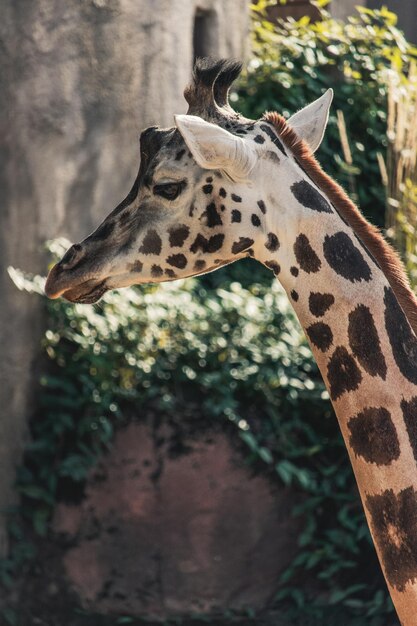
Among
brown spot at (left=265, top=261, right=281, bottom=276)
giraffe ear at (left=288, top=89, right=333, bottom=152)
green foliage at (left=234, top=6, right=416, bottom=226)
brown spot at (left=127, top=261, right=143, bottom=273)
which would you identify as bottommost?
green foliage at (left=234, top=6, right=416, bottom=226)

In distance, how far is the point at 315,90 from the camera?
7.50 metres

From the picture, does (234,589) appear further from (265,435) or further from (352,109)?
(352,109)

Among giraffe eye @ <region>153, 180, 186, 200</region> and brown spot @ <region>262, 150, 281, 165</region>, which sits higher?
brown spot @ <region>262, 150, 281, 165</region>

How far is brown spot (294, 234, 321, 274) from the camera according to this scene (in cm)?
309

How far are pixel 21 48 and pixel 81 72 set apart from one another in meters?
0.43

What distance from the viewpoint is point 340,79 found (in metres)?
7.68

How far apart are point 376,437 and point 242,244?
2.06 ft

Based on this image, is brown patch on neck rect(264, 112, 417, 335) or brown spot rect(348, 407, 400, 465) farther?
brown patch on neck rect(264, 112, 417, 335)

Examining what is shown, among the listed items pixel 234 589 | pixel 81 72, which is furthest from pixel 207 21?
pixel 234 589

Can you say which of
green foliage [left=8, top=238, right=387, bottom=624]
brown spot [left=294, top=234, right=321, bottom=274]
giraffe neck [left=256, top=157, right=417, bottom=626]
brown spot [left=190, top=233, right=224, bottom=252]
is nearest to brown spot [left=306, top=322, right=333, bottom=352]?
giraffe neck [left=256, top=157, right=417, bottom=626]

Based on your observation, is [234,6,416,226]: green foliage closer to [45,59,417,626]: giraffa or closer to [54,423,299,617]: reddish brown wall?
[54,423,299,617]: reddish brown wall

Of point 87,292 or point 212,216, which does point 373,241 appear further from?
point 87,292

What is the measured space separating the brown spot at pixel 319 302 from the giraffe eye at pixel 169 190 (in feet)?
1.52

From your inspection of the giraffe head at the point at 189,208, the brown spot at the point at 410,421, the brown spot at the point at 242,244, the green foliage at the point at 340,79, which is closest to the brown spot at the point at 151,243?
the giraffe head at the point at 189,208
